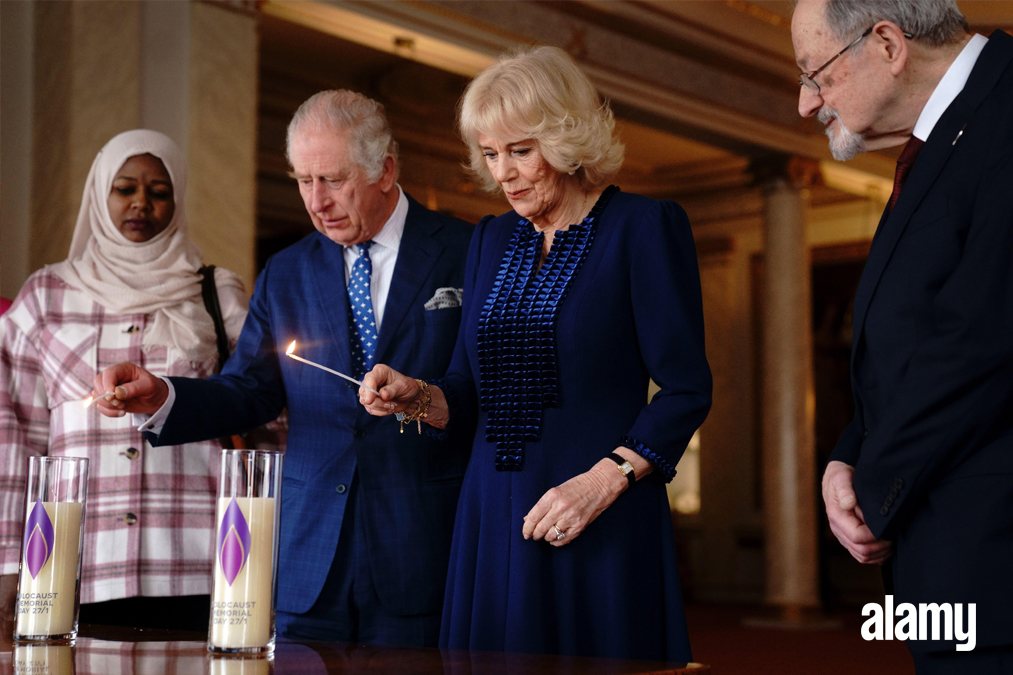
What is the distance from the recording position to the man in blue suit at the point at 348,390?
77.8 inches

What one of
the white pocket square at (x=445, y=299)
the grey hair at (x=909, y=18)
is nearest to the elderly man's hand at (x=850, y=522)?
the grey hair at (x=909, y=18)

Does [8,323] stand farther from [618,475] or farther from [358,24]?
[358,24]

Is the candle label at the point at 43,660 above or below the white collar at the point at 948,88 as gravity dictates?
below

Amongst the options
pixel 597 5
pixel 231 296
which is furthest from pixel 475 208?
pixel 231 296

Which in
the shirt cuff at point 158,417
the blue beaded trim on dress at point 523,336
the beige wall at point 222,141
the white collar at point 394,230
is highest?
the beige wall at point 222,141

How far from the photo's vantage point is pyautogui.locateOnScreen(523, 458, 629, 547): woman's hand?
1624 millimetres

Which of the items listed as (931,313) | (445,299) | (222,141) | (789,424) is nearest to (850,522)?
(931,313)

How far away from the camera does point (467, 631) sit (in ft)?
5.79

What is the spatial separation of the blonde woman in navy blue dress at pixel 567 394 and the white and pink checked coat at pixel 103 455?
2.65ft

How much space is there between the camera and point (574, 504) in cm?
163

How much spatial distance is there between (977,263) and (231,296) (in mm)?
1897

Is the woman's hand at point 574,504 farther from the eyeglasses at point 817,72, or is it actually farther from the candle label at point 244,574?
the eyeglasses at point 817,72

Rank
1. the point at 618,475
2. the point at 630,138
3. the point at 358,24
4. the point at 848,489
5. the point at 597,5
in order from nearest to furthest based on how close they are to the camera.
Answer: the point at 848,489 < the point at 618,475 < the point at 358,24 < the point at 597,5 < the point at 630,138

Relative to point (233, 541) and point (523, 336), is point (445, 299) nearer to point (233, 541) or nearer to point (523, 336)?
point (523, 336)
